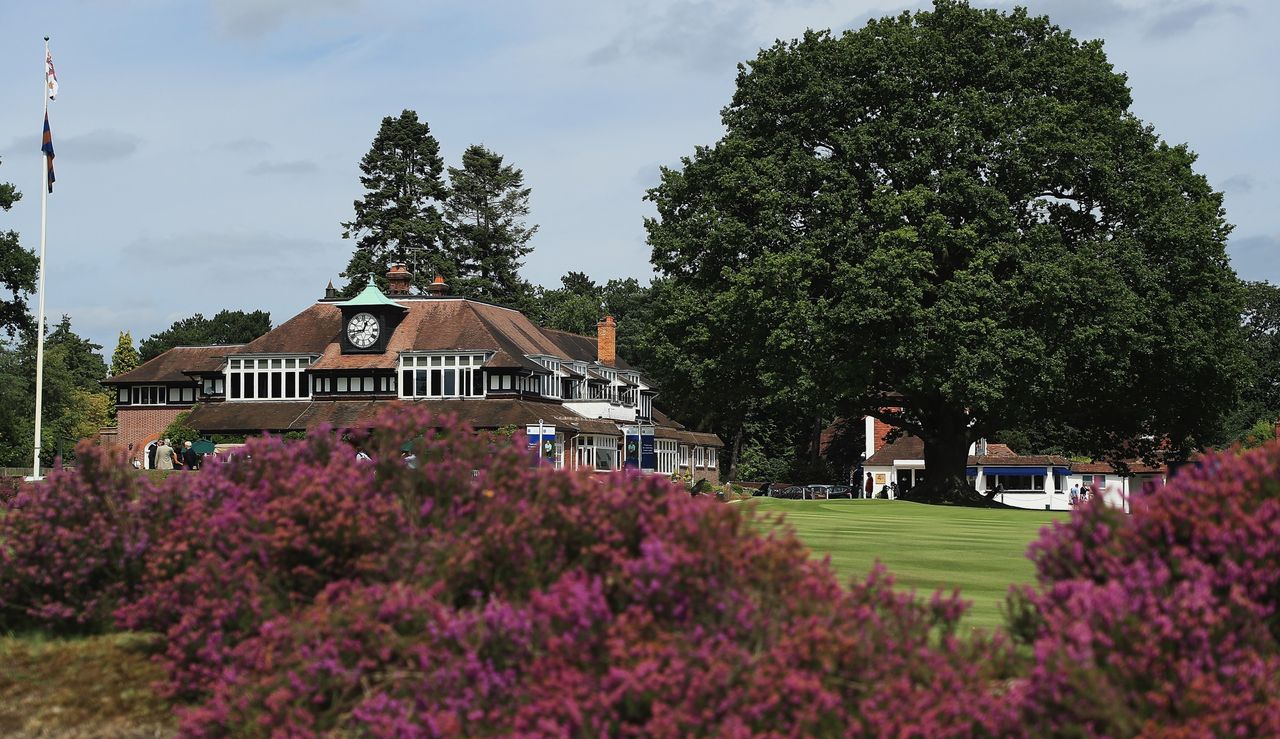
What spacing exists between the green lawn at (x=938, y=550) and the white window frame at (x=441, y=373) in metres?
47.2

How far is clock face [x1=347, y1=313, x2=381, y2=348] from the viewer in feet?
273

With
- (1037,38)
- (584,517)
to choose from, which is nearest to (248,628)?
(584,517)

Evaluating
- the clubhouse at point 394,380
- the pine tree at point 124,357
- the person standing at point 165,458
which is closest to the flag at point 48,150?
the person standing at point 165,458

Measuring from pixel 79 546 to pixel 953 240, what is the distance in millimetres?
38816

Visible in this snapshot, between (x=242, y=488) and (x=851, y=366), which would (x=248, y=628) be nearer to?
(x=242, y=488)

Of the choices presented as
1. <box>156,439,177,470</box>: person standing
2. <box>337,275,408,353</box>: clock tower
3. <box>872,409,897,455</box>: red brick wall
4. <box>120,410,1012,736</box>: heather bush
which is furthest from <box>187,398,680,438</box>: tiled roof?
<box>120,410,1012,736</box>: heather bush

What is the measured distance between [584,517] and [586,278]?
15516 centimetres

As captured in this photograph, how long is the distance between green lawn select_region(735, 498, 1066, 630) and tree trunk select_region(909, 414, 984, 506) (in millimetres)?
15007

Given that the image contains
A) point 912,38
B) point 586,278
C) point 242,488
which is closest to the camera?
point 242,488

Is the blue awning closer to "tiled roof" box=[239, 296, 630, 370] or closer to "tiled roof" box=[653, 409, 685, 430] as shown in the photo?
"tiled roof" box=[653, 409, 685, 430]

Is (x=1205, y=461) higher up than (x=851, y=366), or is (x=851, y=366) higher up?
(x=851, y=366)

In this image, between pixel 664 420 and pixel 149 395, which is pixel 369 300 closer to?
pixel 149 395

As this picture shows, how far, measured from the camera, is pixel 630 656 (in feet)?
23.9

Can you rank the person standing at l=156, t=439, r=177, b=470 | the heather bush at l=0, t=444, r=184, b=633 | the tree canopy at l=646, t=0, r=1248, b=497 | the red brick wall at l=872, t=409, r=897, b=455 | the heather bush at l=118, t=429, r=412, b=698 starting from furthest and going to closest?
the red brick wall at l=872, t=409, r=897, b=455
the tree canopy at l=646, t=0, r=1248, b=497
the person standing at l=156, t=439, r=177, b=470
the heather bush at l=0, t=444, r=184, b=633
the heather bush at l=118, t=429, r=412, b=698
